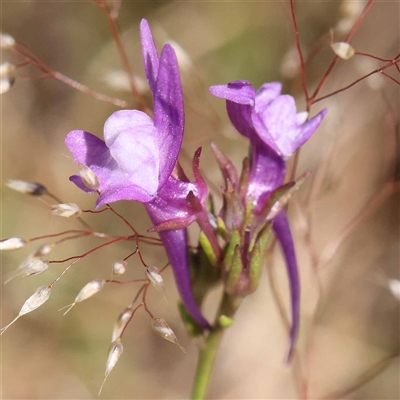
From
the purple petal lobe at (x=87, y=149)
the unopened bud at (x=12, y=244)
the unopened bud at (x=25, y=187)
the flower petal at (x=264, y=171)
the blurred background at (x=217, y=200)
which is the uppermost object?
the flower petal at (x=264, y=171)

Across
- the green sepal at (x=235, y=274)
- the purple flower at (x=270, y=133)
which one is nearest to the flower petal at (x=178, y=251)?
the green sepal at (x=235, y=274)

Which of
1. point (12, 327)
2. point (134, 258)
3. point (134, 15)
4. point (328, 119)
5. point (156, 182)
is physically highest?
point (156, 182)

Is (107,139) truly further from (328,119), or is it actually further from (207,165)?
(207,165)

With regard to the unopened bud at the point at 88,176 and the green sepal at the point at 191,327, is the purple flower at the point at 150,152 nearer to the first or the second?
the unopened bud at the point at 88,176

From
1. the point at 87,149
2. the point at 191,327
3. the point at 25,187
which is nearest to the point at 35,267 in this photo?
the point at 25,187

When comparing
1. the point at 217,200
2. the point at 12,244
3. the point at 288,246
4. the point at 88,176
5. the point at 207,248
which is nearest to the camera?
the point at 88,176

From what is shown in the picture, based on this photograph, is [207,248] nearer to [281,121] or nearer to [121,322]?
[121,322]

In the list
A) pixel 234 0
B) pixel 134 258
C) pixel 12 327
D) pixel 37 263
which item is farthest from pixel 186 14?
pixel 37 263
